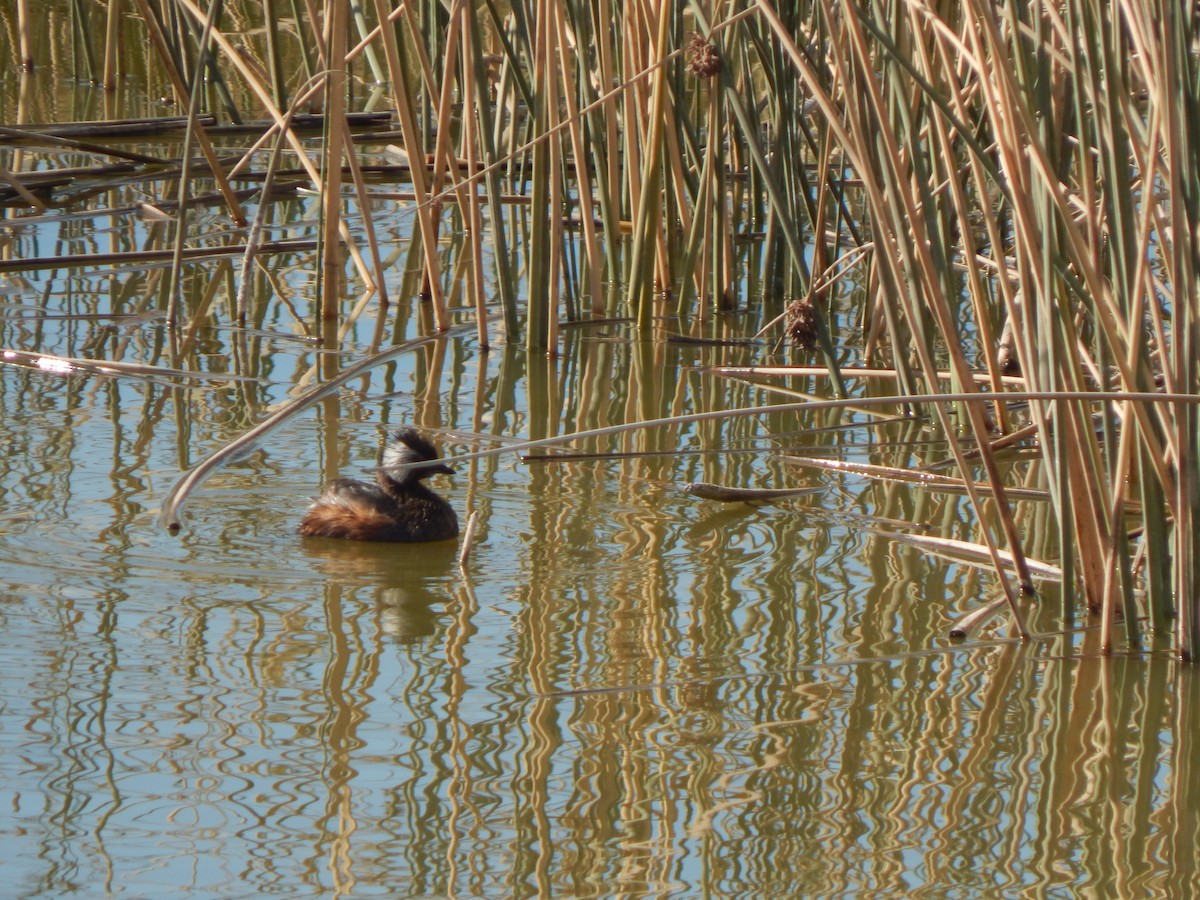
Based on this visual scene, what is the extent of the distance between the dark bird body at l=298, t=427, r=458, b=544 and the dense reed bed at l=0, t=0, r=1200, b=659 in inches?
49.9

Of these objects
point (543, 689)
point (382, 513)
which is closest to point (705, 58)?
point (382, 513)

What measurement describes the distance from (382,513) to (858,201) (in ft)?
16.6

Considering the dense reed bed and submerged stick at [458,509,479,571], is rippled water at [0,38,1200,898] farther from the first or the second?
the dense reed bed

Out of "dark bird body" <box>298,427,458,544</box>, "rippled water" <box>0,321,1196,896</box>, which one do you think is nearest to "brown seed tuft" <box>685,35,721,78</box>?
"rippled water" <box>0,321,1196,896</box>

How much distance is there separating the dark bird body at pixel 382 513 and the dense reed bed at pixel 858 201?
1268mm

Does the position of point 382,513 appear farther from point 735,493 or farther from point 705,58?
point 705,58

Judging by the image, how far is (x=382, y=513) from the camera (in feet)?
14.8

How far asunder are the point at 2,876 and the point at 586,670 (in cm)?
129

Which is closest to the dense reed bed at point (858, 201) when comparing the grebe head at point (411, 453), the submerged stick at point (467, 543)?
the submerged stick at point (467, 543)

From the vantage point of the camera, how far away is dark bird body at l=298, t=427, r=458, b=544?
14.8 ft

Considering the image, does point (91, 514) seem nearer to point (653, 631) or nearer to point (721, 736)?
point (653, 631)

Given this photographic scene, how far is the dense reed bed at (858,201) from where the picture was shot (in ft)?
11.2

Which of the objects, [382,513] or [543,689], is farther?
[382,513]

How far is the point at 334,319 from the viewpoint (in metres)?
6.62
